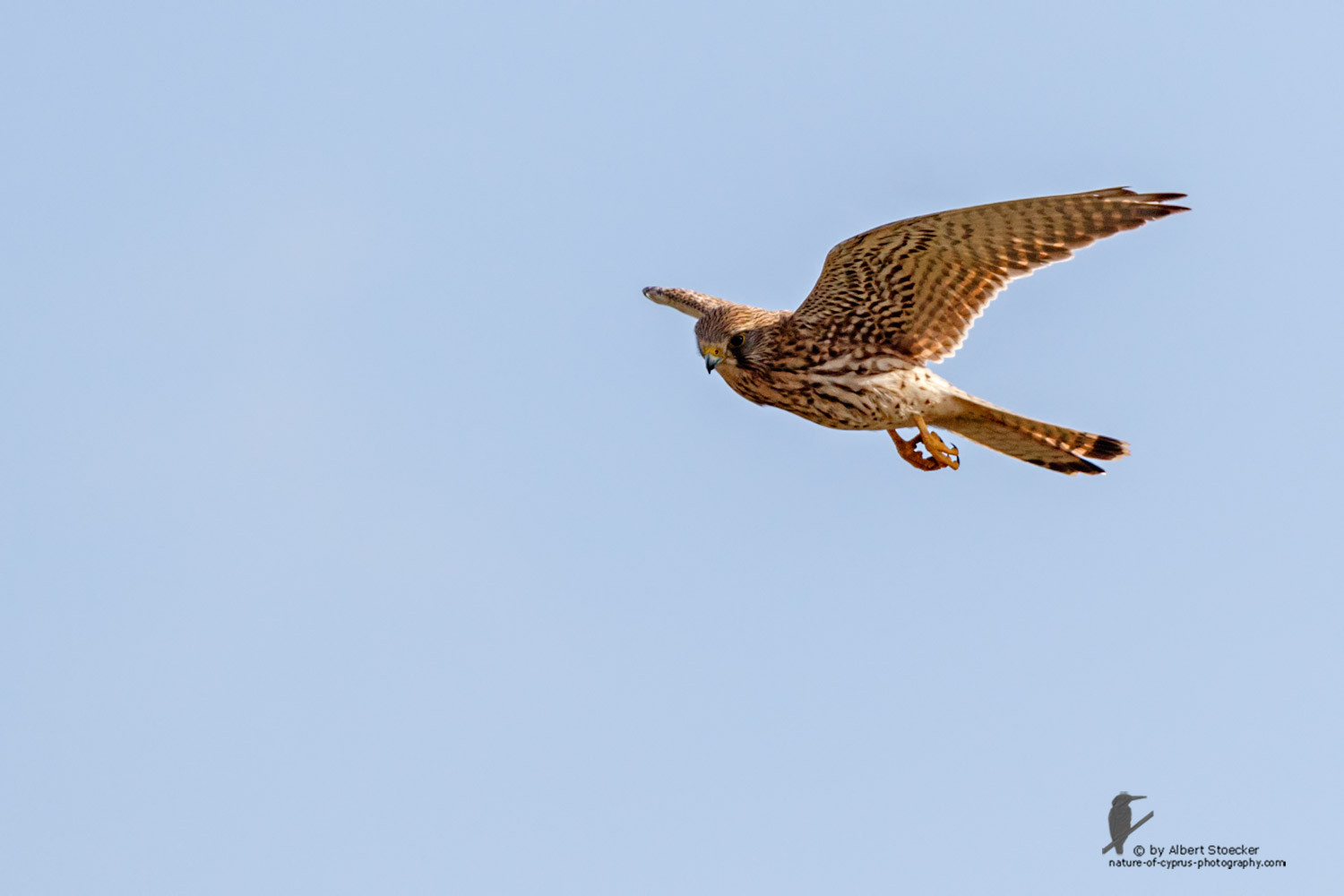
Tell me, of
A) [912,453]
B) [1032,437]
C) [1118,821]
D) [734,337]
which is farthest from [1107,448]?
[1118,821]

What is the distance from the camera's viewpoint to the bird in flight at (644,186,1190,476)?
1036cm

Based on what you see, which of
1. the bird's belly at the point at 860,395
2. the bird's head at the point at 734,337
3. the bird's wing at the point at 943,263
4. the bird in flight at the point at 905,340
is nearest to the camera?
the bird's wing at the point at 943,263

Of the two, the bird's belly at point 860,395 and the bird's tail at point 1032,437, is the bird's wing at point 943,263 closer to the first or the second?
the bird's belly at point 860,395

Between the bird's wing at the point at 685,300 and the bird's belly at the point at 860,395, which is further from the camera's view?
the bird's wing at the point at 685,300

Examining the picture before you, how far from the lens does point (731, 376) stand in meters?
10.9

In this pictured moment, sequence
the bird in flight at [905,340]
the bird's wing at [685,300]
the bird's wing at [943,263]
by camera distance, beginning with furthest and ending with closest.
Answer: the bird's wing at [685,300] < the bird in flight at [905,340] < the bird's wing at [943,263]

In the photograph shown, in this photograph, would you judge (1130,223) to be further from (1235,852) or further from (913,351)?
(1235,852)

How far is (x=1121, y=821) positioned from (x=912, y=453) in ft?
12.9

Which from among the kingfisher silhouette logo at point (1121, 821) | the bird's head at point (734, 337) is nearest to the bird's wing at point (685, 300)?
the bird's head at point (734, 337)

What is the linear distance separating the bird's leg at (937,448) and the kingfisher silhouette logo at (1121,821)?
370 cm

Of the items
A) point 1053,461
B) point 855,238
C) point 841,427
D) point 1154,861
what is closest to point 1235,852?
point 1154,861

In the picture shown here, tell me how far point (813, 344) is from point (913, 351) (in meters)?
0.64

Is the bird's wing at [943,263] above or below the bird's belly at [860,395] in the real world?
above

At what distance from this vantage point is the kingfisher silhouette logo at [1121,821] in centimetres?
1282
